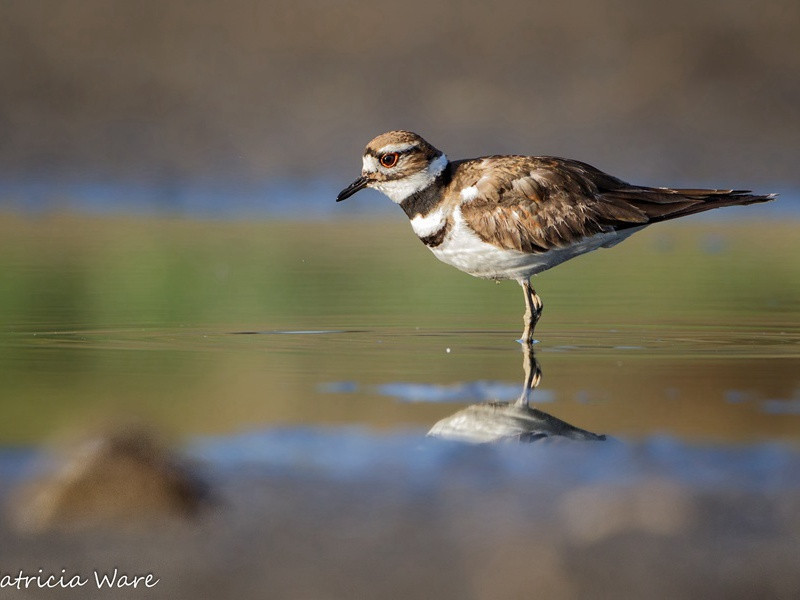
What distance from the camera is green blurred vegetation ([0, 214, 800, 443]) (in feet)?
22.0

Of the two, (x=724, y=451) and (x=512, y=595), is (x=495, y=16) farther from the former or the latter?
(x=512, y=595)

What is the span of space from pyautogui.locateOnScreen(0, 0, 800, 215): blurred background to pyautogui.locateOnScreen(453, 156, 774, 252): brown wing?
9591mm

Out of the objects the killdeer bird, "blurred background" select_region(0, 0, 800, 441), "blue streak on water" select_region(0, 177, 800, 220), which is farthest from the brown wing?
"blue streak on water" select_region(0, 177, 800, 220)

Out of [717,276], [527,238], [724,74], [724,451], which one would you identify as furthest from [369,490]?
[724,74]

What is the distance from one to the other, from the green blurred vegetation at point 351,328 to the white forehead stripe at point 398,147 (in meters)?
1.17

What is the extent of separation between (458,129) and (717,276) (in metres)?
7.69

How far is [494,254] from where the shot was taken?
30.5ft

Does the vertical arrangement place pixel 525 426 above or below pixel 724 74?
below

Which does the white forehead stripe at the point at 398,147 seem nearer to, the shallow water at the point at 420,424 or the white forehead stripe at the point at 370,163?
the white forehead stripe at the point at 370,163

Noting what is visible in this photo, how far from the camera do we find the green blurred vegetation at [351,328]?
672cm

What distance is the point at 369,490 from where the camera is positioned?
516 cm

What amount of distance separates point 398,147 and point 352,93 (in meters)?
11.4

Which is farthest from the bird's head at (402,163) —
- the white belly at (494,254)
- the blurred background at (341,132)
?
the blurred background at (341,132)

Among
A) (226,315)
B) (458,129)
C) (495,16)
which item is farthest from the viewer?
(495,16)
